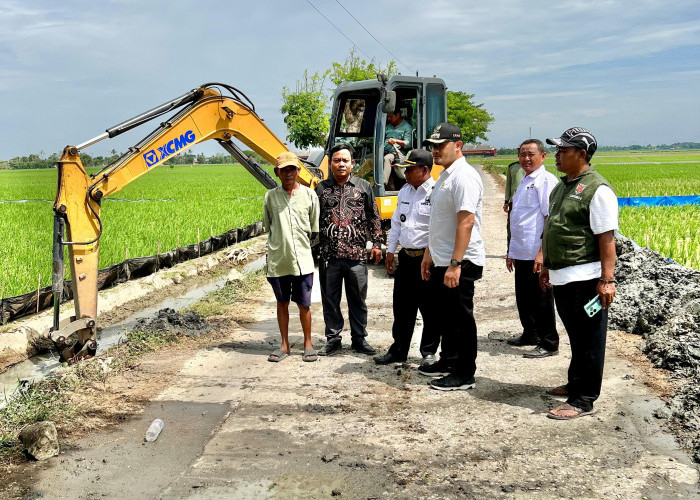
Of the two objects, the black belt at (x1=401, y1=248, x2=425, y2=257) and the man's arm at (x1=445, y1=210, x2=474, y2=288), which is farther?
the black belt at (x1=401, y1=248, x2=425, y2=257)

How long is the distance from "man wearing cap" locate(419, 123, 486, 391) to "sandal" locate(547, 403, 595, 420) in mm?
789

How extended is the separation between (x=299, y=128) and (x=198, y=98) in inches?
1014

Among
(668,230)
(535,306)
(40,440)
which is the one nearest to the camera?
(40,440)

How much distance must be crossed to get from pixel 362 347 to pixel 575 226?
8.66ft

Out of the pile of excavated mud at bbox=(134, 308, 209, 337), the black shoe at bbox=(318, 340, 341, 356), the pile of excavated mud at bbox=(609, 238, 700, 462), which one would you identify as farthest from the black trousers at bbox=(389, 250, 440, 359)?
the pile of excavated mud at bbox=(134, 308, 209, 337)

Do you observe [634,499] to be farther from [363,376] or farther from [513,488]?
[363,376]

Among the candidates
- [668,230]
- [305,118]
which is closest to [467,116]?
[305,118]

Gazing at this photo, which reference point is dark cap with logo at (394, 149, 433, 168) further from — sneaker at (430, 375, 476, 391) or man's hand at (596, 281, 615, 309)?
man's hand at (596, 281, 615, 309)

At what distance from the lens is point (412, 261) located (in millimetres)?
5629

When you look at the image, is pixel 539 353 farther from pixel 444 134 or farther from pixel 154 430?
pixel 154 430

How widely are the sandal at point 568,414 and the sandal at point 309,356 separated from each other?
2.30m

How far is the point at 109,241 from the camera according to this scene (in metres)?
11.5

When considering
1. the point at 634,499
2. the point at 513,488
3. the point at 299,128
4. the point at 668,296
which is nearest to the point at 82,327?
the point at 513,488

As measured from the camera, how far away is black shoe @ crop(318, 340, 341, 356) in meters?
6.15
